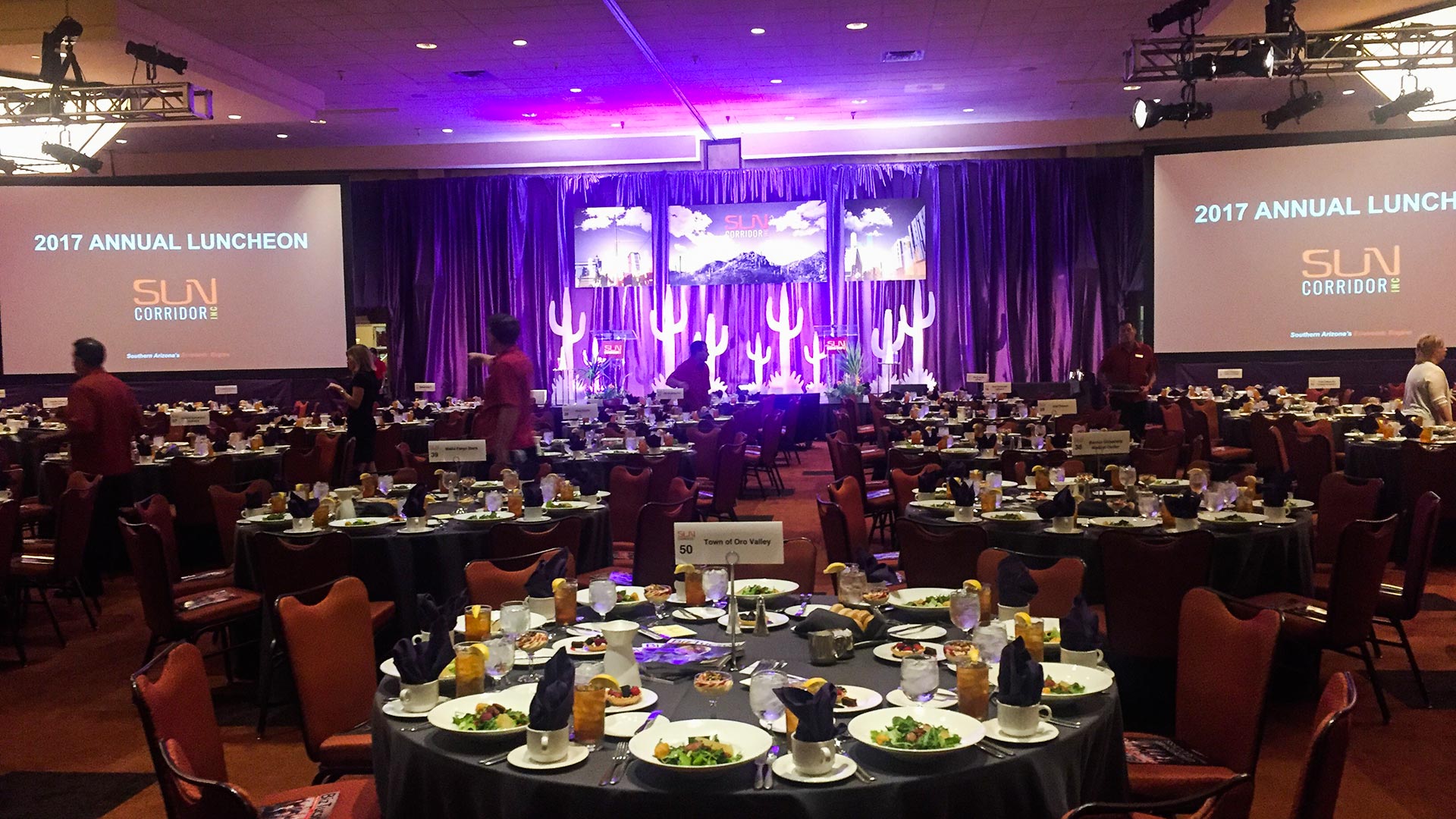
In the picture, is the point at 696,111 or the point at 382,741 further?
the point at 696,111

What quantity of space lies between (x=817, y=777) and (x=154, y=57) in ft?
33.9

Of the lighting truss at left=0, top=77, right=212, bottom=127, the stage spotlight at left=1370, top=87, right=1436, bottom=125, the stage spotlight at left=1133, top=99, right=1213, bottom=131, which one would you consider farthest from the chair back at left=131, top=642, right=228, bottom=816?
the stage spotlight at left=1370, top=87, right=1436, bottom=125

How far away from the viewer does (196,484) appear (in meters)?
7.58

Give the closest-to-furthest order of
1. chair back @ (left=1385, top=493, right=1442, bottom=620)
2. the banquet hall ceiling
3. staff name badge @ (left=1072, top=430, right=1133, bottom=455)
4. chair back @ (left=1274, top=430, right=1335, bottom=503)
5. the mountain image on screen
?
1. chair back @ (left=1385, top=493, right=1442, bottom=620)
2. staff name badge @ (left=1072, top=430, right=1133, bottom=455)
3. chair back @ (left=1274, top=430, right=1335, bottom=503)
4. the banquet hall ceiling
5. the mountain image on screen

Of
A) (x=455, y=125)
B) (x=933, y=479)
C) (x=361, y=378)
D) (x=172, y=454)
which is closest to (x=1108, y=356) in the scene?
(x=933, y=479)

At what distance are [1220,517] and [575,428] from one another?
630 cm

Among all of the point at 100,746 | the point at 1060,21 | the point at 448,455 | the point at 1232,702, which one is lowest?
the point at 100,746

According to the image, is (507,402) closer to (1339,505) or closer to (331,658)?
(331,658)

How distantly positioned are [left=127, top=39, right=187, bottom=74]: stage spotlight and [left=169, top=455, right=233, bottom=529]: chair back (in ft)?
14.6

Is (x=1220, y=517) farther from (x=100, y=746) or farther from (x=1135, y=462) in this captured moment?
(x=100, y=746)

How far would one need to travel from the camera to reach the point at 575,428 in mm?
10242

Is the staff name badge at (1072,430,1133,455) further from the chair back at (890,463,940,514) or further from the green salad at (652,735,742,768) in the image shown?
the green salad at (652,735,742,768)

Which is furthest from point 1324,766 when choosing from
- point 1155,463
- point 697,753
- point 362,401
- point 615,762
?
point 362,401

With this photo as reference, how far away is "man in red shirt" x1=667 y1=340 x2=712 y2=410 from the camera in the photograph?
1213 centimetres
